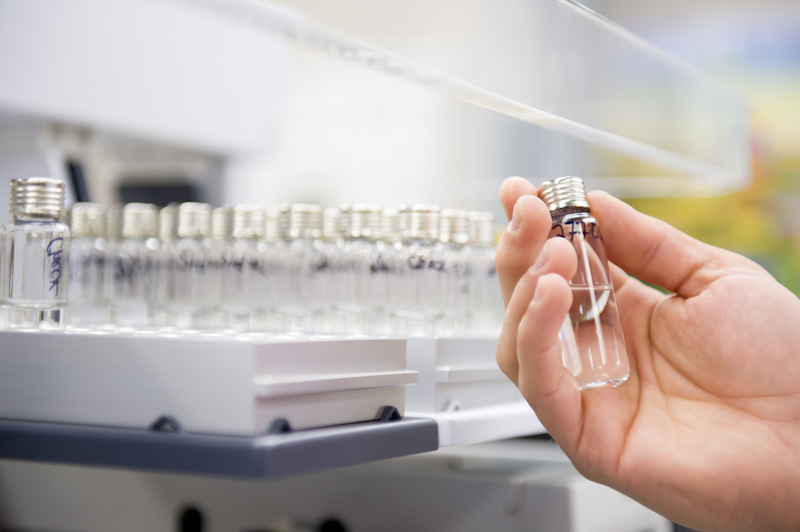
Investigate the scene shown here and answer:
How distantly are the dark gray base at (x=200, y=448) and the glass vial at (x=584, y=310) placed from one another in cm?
22

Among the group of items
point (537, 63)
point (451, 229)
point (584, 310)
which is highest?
point (537, 63)

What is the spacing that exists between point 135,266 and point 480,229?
0.53 m

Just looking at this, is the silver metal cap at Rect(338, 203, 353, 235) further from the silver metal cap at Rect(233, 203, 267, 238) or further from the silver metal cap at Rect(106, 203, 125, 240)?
the silver metal cap at Rect(106, 203, 125, 240)

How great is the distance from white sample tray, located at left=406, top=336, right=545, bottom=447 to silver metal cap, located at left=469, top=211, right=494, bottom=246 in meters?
0.16

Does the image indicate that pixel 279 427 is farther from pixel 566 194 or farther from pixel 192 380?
pixel 566 194

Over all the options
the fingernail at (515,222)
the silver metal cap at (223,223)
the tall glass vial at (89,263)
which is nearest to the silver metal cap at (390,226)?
the silver metal cap at (223,223)

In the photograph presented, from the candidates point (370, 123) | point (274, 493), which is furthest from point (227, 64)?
point (370, 123)

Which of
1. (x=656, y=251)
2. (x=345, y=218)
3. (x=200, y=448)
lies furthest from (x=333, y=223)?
(x=200, y=448)

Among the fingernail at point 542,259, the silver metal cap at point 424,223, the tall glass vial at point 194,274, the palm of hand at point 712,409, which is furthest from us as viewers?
the tall glass vial at point 194,274

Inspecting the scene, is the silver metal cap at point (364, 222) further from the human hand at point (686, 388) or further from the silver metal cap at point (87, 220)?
the silver metal cap at point (87, 220)

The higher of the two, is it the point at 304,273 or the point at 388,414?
the point at 304,273

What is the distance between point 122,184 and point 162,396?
1623mm

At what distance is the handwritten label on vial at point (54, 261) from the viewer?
1.00 metres

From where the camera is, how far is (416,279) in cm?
114
